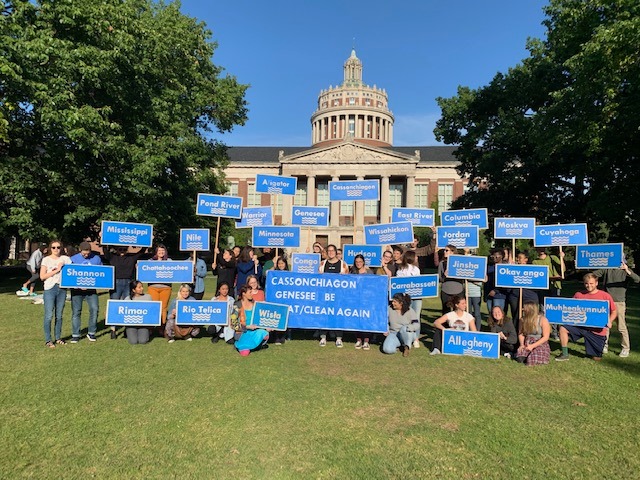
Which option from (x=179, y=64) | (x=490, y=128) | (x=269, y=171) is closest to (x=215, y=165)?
(x=179, y=64)

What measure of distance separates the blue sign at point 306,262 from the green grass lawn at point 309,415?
3.70 meters

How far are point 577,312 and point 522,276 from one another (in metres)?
1.20

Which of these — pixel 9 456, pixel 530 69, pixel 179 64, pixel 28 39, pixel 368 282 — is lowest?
pixel 9 456

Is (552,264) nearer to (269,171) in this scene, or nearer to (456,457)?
(456,457)

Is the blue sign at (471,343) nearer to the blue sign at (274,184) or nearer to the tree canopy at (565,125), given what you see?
the blue sign at (274,184)

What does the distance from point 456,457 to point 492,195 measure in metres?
Result: 29.9

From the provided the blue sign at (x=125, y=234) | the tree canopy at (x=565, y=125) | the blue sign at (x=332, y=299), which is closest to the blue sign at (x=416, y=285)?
the blue sign at (x=332, y=299)

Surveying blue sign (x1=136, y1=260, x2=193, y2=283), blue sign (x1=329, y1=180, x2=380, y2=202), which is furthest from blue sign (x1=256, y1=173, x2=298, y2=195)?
blue sign (x1=136, y1=260, x2=193, y2=283)

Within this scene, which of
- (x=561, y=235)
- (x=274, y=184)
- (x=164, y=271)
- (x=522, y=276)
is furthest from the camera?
(x=274, y=184)

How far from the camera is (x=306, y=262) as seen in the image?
474 inches

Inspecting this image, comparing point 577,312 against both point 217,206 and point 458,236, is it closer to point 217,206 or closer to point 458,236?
point 458,236

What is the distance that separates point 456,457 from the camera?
4.29 metres

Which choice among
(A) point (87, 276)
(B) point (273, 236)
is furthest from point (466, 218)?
→ (A) point (87, 276)

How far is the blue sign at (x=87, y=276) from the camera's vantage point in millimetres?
8555
